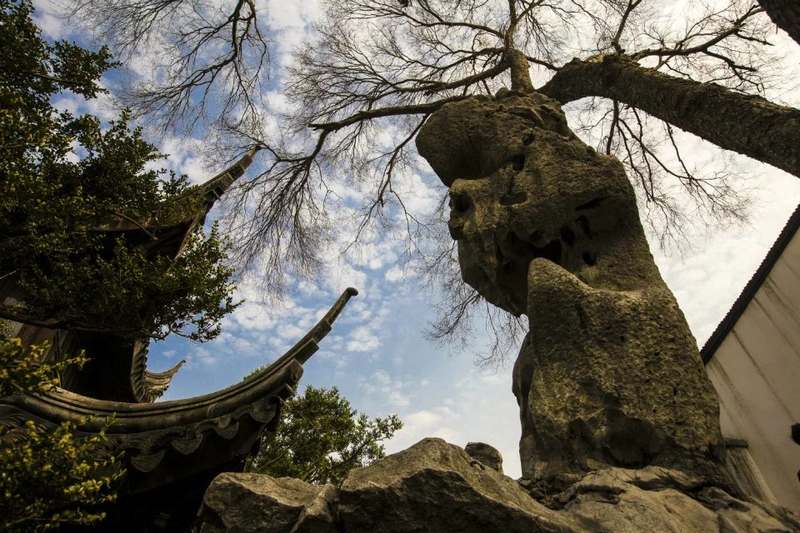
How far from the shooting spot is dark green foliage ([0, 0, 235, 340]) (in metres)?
4.08

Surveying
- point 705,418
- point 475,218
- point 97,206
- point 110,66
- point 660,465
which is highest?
point 110,66

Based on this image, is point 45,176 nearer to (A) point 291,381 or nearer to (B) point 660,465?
(A) point 291,381

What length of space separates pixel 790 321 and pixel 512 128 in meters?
7.30

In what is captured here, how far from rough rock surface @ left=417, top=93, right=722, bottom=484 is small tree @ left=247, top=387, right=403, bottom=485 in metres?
7.42

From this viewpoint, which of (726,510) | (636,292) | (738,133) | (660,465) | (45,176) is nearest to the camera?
(726,510)

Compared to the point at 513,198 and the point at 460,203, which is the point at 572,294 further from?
the point at 460,203

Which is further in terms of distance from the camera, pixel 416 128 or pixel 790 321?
pixel 416 128

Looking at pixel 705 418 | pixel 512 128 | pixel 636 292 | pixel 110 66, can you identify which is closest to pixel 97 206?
pixel 110 66

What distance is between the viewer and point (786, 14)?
3064 mm

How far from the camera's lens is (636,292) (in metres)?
3.11

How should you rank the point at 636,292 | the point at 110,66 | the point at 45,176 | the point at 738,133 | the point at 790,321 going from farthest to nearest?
the point at 790,321, the point at 110,66, the point at 45,176, the point at 738,133, the point at 636,292

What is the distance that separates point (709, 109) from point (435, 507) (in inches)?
181

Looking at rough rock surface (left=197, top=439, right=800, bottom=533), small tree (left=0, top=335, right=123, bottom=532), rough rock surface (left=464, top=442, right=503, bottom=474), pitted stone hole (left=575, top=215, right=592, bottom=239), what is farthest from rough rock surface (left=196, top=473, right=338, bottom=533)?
pitted stone hole (left=575, top=215, right=592, bottom=239)

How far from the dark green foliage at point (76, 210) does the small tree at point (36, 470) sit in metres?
1.02
